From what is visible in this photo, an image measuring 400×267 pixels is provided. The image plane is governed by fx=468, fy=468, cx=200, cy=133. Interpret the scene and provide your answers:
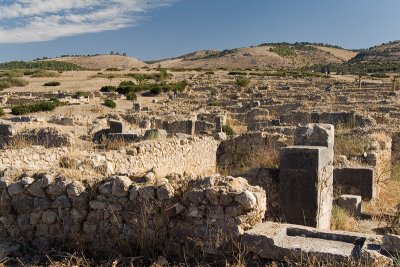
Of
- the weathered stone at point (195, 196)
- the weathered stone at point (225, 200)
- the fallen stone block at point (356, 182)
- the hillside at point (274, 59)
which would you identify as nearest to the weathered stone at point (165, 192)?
the weathered stone at point (195, 196)

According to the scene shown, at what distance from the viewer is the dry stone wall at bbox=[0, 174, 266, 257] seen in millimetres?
4766

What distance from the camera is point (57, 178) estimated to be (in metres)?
5.43

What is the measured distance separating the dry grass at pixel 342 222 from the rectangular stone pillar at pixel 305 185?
0.51 metres

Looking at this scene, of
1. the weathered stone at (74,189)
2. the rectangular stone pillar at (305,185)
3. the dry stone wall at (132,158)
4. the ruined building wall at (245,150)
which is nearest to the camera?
the weathered stone at (74,189)

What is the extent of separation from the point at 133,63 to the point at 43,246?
106 m

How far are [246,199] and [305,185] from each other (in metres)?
1.97

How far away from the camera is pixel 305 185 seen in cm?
636

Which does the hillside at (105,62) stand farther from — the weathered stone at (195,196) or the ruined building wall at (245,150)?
the weathered stone at (195,196)

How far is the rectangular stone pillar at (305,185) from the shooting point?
628 centimetres

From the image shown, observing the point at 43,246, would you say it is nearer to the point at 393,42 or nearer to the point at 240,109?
the point at 240,109

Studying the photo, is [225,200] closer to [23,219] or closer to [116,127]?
[23,219]

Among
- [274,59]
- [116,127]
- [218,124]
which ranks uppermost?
[274,59]

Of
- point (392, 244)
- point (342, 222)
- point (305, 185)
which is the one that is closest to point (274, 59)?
point (342, 222)

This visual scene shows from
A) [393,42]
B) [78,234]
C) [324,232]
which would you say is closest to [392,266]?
A: [324,232]
